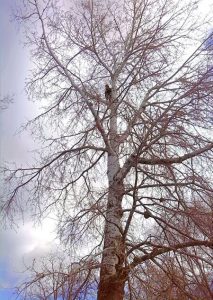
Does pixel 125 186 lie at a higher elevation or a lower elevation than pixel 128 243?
higher

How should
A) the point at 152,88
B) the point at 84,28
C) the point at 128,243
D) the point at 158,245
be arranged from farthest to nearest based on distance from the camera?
the point at 84,28
the point at 152,88
the point at 128,243
the point at 158,245

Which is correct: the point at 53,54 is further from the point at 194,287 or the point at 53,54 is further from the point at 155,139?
the point at 194,287

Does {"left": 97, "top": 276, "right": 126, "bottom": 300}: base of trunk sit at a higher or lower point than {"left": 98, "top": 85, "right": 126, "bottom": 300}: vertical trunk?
lower

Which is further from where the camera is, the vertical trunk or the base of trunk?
the base of trunk

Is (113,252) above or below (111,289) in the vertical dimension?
above

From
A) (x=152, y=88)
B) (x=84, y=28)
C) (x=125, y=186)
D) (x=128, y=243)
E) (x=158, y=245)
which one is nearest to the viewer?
(x=158, y=245)

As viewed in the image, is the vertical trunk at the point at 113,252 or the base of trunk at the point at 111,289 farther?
the base of trunk at the point at 111,289

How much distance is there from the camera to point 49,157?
828cm

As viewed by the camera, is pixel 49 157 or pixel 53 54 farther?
pixel 53 54

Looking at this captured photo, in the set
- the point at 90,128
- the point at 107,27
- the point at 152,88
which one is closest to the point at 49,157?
the point at 90,128

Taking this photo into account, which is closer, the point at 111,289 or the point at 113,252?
the point at 111,289

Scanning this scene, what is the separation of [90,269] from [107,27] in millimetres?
4652

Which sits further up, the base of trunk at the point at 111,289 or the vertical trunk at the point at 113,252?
the vertical trunk at the point at 113,252

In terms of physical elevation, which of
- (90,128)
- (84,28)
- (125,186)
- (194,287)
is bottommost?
(194,287)
